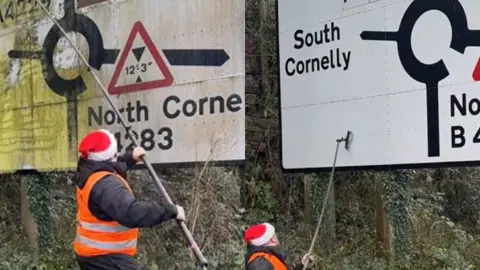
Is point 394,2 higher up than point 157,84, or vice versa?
point 394,2

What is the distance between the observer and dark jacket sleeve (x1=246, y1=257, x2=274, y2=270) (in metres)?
6.12

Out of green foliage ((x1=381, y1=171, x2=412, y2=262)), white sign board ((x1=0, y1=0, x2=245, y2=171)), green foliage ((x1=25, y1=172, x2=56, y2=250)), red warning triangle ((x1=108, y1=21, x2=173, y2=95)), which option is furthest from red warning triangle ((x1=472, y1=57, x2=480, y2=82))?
green foliage ((x1=25, y1=172, x2=56, y2=250))

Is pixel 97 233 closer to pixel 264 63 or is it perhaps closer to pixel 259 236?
pixel 259 236

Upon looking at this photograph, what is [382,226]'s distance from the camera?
438 inches

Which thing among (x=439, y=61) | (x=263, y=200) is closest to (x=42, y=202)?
(x=263, y=200)

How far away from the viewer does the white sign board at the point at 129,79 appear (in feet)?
28.7

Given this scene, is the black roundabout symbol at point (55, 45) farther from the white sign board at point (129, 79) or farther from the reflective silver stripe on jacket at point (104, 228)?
the reflective silver stripe on jacket at point (104, 228)

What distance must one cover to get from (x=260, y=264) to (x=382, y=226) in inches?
210

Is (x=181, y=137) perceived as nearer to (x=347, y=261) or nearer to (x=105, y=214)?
(x=347, y=261)

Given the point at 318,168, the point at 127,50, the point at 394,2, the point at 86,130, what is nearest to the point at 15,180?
the point at 86,130

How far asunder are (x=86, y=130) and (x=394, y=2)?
15.5 feet

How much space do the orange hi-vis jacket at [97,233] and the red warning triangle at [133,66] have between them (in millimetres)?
3755

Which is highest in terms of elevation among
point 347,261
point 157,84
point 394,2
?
point 394,2

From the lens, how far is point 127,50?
979 cm
